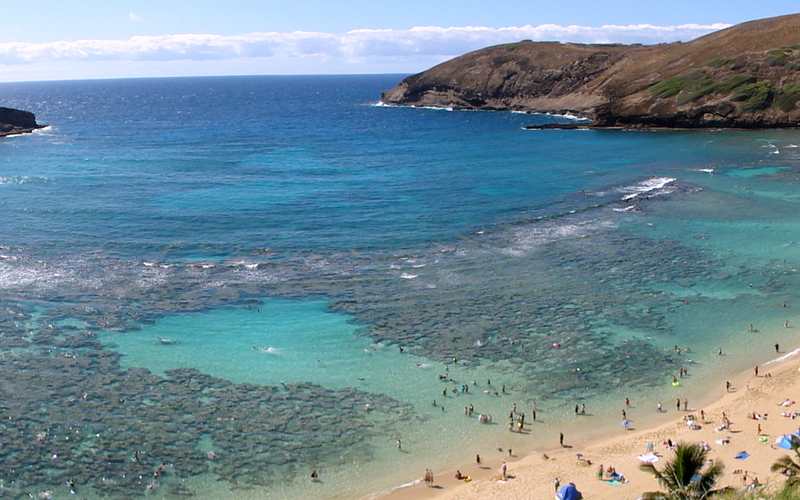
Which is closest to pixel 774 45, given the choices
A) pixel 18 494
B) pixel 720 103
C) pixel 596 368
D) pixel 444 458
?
pixel 720 103

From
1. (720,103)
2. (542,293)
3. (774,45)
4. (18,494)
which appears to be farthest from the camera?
(774,45)

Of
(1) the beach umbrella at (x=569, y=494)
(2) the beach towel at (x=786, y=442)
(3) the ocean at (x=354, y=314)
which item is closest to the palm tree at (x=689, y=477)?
(1) the beach umbrella at (x=569, y=494)

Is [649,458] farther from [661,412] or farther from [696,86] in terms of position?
[696,86]

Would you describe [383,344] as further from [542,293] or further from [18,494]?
[18,494]

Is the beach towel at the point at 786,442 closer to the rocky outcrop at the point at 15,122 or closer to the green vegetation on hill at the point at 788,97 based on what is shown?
the green vegetation on hill at the point at 788,97

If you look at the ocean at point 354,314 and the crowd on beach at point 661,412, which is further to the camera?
the ocean at point 354,314
